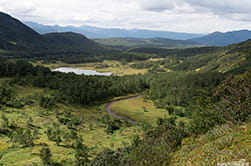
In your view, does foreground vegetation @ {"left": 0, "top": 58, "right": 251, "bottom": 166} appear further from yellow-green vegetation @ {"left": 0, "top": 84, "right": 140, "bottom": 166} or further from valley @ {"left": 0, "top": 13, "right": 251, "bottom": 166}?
valley @ {"left": 0, "top": 13, "right": 251, "bottom": 166}

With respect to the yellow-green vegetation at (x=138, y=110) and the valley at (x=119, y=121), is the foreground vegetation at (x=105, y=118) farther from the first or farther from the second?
the yellow-green vegetation at (x=138, y=110)

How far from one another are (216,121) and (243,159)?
2961 cm

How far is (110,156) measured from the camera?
3881 centimetres

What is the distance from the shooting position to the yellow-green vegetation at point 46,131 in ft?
156

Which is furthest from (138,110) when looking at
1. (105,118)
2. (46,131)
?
(46,131)

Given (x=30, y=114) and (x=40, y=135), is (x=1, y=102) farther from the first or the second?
(x=40, y=135)

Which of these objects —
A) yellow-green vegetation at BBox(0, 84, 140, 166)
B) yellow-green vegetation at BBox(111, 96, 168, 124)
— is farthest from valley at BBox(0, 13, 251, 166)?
yellow-green vegetation at BBox(111, 96, 168, 124)

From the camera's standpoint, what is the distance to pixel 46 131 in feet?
232

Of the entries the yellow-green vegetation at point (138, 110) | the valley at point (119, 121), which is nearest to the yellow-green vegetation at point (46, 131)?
the valley at point (119, 121)

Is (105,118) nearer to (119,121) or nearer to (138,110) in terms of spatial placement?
(119,121)

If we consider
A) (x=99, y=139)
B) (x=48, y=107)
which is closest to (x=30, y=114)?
(x=48, y=107)

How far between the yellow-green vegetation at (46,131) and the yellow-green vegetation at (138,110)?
1388 centimetres

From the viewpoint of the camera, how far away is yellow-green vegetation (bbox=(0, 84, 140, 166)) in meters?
47.6

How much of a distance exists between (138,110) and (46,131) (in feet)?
231
